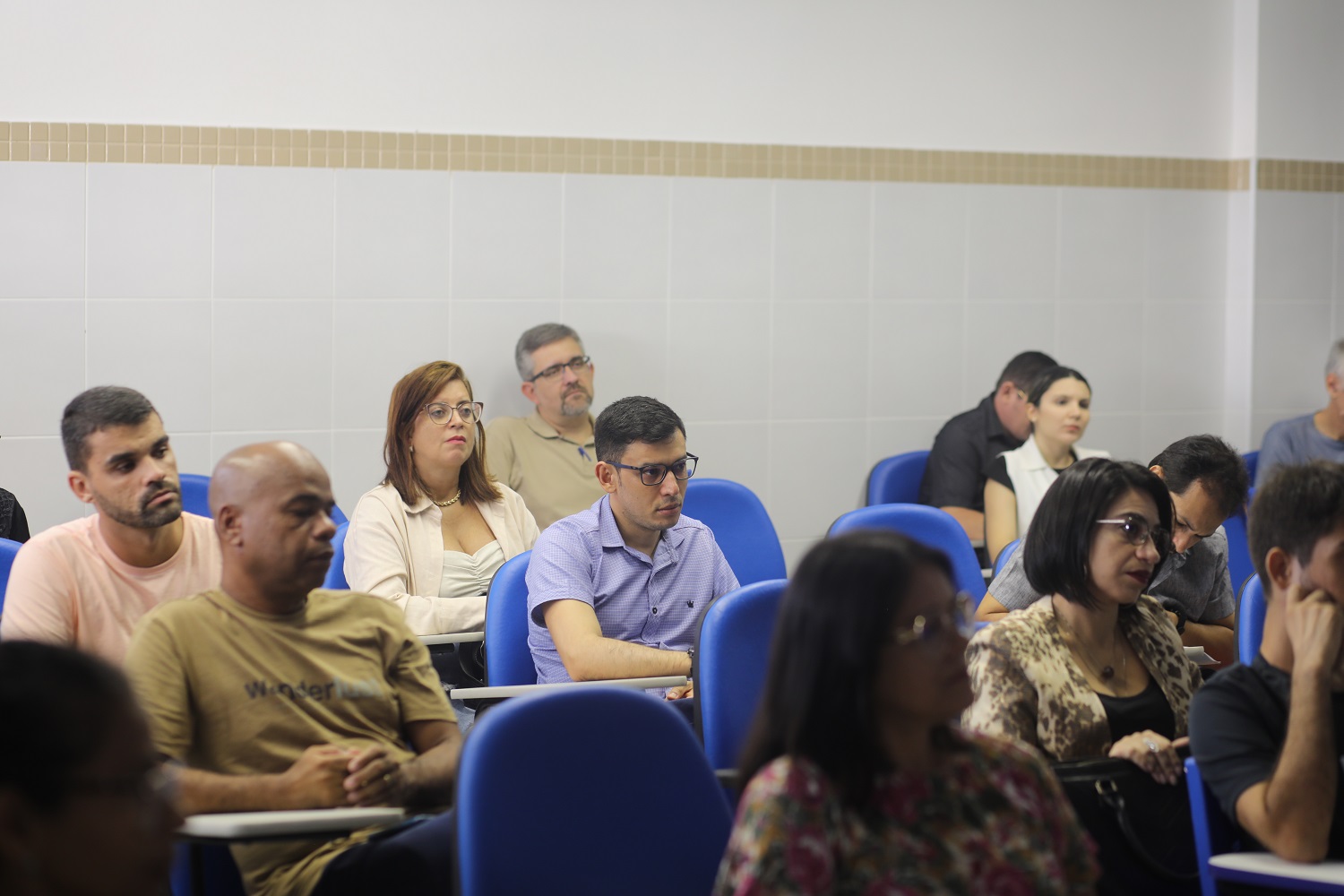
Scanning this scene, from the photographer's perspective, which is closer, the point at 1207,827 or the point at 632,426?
the point at 1207,827

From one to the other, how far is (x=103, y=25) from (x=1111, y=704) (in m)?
3.68

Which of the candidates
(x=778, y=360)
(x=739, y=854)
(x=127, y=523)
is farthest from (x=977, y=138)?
(x=739, y=854)

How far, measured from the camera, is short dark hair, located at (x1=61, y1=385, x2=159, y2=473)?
2535 millimetres

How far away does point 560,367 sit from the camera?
4238mm

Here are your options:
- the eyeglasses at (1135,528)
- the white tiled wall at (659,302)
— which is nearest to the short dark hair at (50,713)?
the eyeglasses at (1135,528)

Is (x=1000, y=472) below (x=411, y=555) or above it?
above

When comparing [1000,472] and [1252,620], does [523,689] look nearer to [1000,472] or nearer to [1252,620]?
[1252,620]

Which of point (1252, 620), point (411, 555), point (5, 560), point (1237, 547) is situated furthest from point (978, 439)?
point (5, 560)

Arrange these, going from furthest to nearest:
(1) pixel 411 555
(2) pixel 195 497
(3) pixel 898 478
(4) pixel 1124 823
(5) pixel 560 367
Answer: (3) pixel 898 478, (5) pixel 560 367, (2) pixel 195 497, (1) pixel 411 555, (4) pixel 1124 823

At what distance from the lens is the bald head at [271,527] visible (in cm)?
208

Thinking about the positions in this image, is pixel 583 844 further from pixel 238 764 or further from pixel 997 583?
pixel 997 583

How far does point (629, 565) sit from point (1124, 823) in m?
1.28

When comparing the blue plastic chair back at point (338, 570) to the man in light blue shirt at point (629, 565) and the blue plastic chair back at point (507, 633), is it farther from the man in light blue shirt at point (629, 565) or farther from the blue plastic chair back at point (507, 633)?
the man in light blue shirt at point (629, 565)

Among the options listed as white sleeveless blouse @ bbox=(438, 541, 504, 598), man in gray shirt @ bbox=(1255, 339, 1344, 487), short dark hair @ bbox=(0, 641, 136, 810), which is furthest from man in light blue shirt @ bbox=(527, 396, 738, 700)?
man in gray shirt @ bbox=(1255, 339, 1344, 487)
